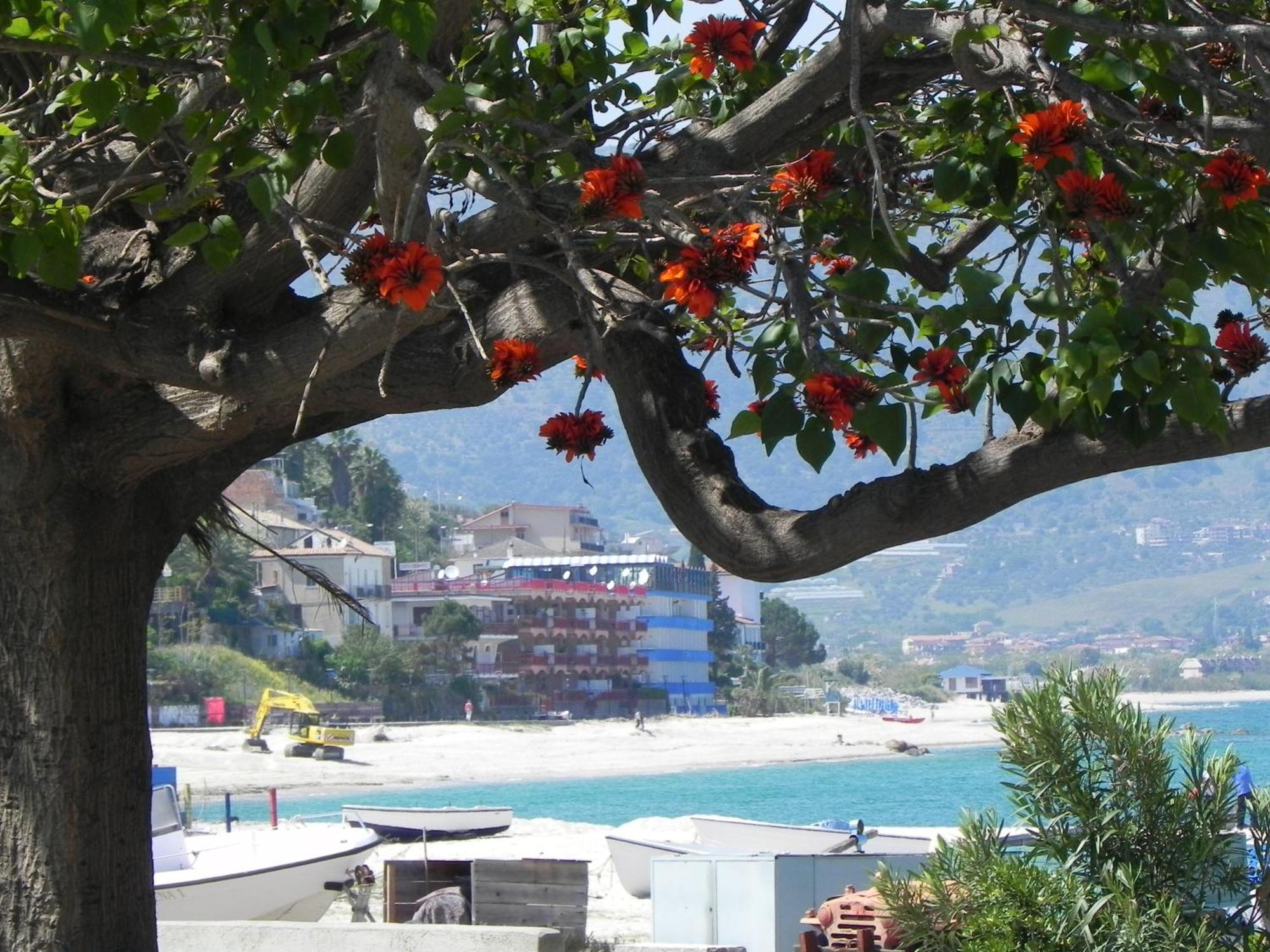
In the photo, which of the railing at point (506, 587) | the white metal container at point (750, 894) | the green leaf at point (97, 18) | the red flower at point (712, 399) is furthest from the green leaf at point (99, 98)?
the railing at point (506, 587)

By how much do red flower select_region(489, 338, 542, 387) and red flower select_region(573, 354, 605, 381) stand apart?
490mm

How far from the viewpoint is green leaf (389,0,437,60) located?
3.08m

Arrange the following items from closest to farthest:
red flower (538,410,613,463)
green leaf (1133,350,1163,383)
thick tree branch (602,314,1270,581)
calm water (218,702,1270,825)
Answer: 1. green leaf (1133,350,1163,383)
2. thick tree branch (602,314,1270,581)
3. red flower (538,410,613,463)
4. calm water (218,702,1270,825)

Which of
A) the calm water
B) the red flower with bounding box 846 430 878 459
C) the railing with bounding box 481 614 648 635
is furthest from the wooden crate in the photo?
the railing with bounding box 481 614 648 635

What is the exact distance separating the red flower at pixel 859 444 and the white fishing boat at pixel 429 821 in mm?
18285

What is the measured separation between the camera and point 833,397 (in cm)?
325

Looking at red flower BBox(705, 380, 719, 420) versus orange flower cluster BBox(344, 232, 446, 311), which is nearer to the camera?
orange flower cluster BBox(344, 232, 446, 311)

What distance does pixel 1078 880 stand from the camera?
4215 millimetres

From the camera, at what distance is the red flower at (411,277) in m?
3.25

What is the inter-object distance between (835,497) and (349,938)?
389 cm

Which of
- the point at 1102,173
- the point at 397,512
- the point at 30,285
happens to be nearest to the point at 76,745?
the point at 30,285

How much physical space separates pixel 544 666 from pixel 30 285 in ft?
258

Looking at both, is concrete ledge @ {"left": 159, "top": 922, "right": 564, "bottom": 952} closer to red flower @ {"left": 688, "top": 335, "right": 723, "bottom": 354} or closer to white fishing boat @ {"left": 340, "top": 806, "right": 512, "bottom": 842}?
red flower @ {"left": 688, "top": 335, "right": 723, "bottom": 354}

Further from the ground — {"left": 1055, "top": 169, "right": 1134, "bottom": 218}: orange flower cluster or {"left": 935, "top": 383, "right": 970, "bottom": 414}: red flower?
{"left": 1055, "top": 169, "right": 1134, "bottom": 218}: orange flower cluster
